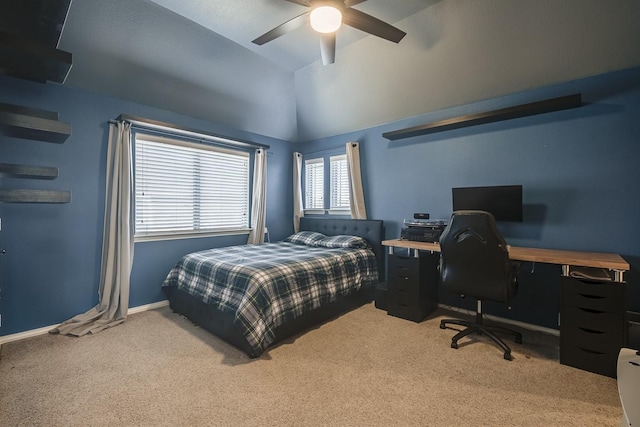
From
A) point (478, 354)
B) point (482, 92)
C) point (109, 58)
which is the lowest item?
point (478, 354)

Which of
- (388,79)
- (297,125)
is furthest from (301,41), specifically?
(297,125)

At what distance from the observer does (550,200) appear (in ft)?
9.13

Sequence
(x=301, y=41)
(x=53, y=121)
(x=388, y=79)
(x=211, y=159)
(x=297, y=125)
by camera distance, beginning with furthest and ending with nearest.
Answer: (x=297, y=125), (x=211, y=159), (x=388, y=79), (x=301, y=41), (x=53, y=121)

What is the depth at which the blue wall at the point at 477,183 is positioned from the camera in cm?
250

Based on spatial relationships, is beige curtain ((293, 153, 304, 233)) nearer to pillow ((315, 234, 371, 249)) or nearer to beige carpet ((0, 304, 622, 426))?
pillow ((315, 234, 371, 249))

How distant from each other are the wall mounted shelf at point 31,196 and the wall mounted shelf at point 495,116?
3.49m

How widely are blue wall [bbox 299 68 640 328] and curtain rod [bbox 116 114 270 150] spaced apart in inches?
100

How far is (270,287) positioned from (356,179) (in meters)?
2.33

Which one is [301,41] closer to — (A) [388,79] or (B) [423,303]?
(A) [388,79]

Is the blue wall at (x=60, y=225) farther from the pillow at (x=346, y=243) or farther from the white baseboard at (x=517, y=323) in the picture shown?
the white baseboard at (x=517, y=323)

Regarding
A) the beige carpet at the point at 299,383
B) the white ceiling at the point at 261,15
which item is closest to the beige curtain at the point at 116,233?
the beige carpet at the point at 299,383

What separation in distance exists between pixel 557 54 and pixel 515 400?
2.91 metres

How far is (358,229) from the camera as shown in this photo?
4.13m

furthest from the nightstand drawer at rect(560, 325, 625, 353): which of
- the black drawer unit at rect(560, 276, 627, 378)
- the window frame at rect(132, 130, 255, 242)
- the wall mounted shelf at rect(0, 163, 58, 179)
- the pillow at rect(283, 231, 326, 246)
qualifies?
the wall mounted shelf at rect(0, 163, 58, 179)
